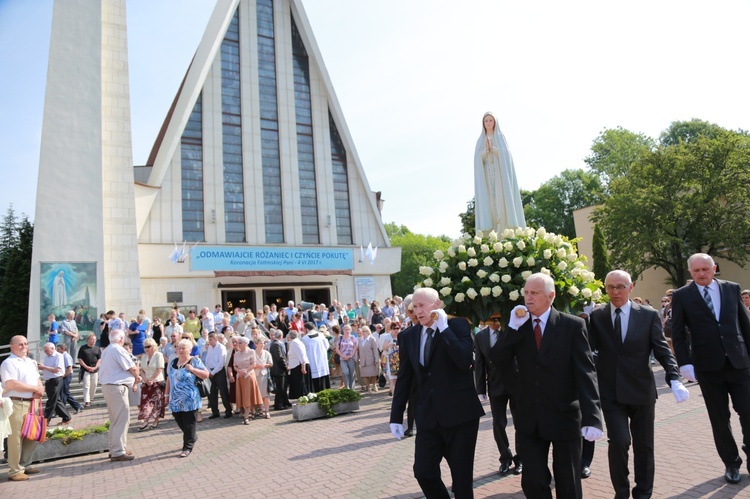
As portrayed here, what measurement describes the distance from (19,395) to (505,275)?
24.2 ft

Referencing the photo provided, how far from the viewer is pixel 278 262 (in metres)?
31.3

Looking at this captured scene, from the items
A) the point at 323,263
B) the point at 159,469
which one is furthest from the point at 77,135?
the point at 159,469

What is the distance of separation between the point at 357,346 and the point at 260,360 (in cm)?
324

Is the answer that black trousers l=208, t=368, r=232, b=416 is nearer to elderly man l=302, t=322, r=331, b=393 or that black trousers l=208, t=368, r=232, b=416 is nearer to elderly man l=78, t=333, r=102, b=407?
elderly man l=302, t=322, r=331, b=393

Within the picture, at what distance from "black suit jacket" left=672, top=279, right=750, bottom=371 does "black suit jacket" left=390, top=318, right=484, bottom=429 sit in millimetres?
2369

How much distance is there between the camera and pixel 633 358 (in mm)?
4906

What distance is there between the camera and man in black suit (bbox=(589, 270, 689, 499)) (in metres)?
4.75

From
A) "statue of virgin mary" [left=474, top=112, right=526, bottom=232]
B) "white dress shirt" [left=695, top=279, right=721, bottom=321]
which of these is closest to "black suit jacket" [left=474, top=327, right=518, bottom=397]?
"white dress shirt" [left=695, top=279, right=721, bottom=321]

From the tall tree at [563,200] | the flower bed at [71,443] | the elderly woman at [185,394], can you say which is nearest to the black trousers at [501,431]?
the elderly woman at [185,394]

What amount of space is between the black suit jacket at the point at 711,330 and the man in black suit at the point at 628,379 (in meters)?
0.70

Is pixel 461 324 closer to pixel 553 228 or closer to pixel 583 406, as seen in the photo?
pixel 583 406

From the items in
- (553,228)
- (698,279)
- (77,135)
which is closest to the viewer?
(698,279)

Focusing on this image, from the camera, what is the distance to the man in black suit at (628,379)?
4.75 metres

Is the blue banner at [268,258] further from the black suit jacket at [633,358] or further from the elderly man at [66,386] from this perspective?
the black suit jacket at [633,358]
